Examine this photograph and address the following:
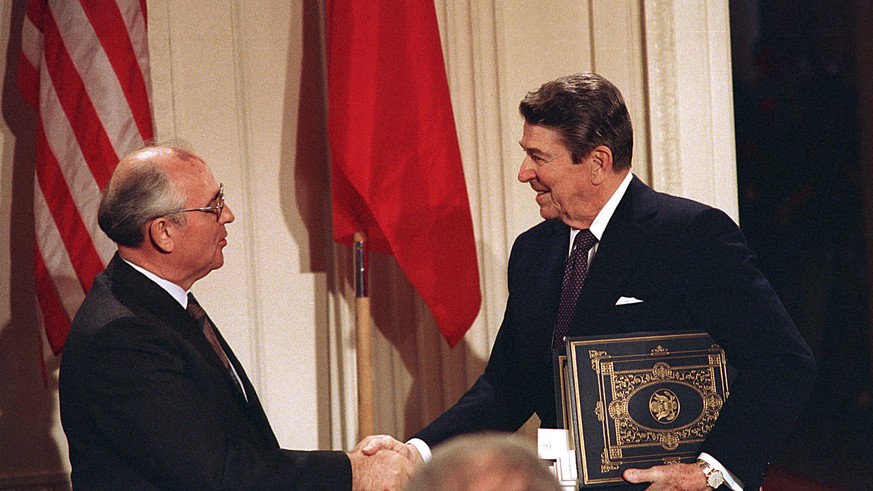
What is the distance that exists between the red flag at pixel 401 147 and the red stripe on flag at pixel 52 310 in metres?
1.07

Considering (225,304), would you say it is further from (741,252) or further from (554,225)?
(741,252)

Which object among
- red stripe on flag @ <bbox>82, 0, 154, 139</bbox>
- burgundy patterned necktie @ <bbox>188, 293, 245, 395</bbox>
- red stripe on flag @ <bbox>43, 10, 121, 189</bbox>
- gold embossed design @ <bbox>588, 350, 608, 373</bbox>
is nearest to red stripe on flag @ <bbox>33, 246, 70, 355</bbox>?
red stripe on flag @ <bbox>43, 10, 121, 189</bbox>

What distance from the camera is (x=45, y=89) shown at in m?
3.77

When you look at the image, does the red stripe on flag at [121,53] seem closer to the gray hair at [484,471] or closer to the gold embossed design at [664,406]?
the gold embossed design at [664,406]

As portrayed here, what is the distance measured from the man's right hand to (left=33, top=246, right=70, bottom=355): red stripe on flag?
1.55 m

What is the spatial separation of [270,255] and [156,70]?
91 cm

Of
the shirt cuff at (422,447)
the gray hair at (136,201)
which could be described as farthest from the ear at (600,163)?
the gray hair at (136,201)

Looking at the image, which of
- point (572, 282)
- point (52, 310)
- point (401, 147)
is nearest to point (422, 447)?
point (572, 282)

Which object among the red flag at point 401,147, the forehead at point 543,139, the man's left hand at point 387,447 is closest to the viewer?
the forehead at point 543,139

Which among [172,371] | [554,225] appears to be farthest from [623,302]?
[172,371]

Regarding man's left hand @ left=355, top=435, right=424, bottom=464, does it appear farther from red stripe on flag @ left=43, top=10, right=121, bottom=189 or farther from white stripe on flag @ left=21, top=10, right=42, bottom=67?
white stripe on flag @ left=21, top=10, right=42, bottom=67

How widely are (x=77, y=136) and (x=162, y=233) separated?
4.64 ft

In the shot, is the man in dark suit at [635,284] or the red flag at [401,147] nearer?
the man in dark suit at [635,284]

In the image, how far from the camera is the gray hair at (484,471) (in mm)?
988
